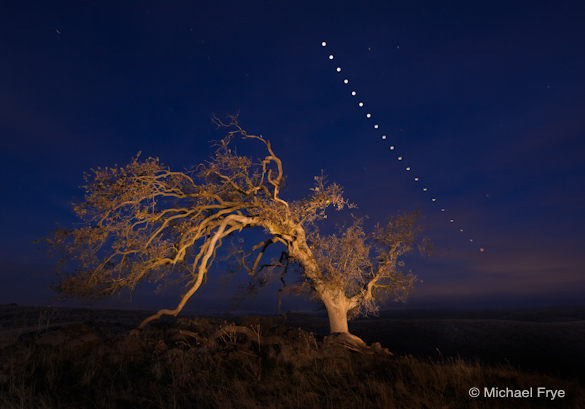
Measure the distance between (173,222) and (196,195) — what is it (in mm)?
1936

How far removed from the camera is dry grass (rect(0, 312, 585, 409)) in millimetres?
4988

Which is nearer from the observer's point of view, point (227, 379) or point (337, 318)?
point (227, 379)

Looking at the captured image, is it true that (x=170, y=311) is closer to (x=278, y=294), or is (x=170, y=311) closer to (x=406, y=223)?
(x=278, y=294)

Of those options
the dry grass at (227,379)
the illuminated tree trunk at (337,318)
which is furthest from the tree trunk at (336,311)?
the dry grass at (227,379)

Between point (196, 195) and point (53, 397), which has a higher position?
point (196, 195)

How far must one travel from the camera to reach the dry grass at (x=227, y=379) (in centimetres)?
499

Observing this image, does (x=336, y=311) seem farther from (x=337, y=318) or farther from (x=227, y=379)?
(x=227, y=379)

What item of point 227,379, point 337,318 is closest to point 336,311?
point 337,318

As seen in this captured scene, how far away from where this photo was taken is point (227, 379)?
602cm

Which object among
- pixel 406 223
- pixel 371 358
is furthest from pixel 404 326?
pixel 371 358

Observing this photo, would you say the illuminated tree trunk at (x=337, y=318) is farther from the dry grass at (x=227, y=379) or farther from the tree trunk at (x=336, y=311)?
the dry grass at (x=227, y=379)

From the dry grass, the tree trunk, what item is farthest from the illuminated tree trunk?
the dry grass

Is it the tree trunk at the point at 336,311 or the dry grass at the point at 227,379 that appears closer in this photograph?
the dry grass at the point at 227,379

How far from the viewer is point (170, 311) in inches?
392
